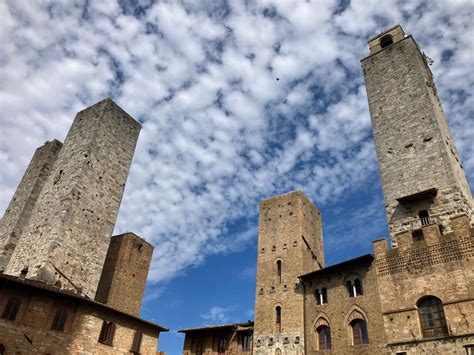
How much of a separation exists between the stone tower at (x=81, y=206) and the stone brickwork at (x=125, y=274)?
254 centimetres

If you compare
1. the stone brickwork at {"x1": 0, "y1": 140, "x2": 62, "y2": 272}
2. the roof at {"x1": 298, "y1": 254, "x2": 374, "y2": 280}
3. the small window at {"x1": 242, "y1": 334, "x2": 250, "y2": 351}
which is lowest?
the small window at {"x1": 242, "y1": 334, "x2": 250, "y2": 351}

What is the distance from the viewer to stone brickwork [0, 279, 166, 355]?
637 inches

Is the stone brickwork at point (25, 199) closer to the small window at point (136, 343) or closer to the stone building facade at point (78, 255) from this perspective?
the stone building facade at point (78, 255)

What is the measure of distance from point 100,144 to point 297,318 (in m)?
17.3

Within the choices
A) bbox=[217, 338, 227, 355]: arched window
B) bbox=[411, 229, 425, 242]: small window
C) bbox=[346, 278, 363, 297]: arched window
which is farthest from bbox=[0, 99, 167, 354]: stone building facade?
bbox=[411, 229, 425, 242]: small window

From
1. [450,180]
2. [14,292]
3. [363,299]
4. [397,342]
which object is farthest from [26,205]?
[450,180]

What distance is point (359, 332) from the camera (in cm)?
1928

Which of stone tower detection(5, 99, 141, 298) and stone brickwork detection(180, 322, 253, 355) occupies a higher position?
stone tower detection(5, 99, 141, 298)

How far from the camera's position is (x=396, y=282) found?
721 inches

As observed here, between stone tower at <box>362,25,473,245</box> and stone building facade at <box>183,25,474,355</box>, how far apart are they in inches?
2.3

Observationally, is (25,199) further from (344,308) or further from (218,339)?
(344,308)

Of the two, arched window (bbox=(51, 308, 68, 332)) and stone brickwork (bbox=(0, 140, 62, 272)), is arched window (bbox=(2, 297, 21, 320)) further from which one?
stone brickwork (bbox=(0, 140, 62, 272))

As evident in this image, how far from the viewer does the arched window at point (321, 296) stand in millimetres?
21797

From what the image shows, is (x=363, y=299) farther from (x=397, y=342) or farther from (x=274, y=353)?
(x=274, y=353)
